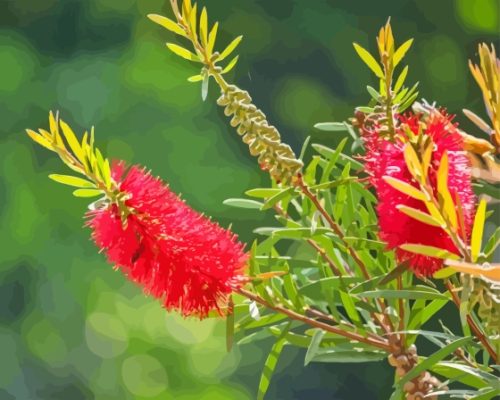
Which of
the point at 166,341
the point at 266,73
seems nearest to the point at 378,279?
the point at 166,341

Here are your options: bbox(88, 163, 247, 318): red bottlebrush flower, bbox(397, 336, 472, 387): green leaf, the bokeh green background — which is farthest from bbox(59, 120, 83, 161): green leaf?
the bokeh green background

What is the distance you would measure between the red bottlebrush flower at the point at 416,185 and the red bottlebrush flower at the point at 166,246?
5cm

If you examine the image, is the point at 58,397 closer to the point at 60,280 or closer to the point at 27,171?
the point at 60,280

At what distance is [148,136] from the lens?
1.57m

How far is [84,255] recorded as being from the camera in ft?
5.08

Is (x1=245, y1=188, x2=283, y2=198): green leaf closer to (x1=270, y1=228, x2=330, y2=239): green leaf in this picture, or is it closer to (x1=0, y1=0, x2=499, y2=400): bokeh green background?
(x1=270, y1=228, x2=330, y2=239): green leaf

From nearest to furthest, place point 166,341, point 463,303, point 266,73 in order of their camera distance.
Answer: point 463,303, point 166,341, point 266,73

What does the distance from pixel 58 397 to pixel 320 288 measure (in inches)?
50.3

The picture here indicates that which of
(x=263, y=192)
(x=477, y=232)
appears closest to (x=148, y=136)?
(x=263, y=192)

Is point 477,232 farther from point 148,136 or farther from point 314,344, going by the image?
point 148,136

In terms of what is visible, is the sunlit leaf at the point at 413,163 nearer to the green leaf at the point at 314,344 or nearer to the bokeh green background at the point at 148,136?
the green leaf at the point at 314,344

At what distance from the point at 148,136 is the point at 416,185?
130 cm

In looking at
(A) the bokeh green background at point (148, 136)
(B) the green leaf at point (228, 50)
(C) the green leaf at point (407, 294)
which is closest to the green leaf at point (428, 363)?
(C) the green leaf at point (407, 294)

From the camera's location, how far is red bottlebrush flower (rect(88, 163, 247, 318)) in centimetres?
30
